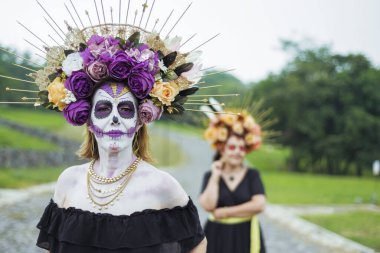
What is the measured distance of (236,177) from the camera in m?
5.70

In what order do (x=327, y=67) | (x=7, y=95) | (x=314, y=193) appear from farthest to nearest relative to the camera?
(x=327, y=67)
(x=314, y=193)
(x=7, y=95)

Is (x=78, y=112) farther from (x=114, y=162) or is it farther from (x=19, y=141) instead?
(x=19, y=141)

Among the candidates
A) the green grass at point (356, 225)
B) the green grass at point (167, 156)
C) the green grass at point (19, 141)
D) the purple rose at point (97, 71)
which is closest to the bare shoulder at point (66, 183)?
the purple rose at point (97, 71)

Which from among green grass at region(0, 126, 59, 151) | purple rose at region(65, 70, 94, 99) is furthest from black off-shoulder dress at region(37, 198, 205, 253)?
green grass at region(0, 126, 59, 151)

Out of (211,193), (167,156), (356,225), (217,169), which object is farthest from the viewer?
(167,156)

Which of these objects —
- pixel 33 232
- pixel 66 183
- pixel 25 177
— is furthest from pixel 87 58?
pixel 25 177

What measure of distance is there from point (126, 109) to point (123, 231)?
0.66 m

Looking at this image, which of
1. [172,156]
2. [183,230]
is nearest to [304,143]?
[172,156]

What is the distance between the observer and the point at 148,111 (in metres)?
3.11

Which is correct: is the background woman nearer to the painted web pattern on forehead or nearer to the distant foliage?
the painted web pattern on forehead

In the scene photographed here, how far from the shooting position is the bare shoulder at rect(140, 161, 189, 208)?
3.13 meters

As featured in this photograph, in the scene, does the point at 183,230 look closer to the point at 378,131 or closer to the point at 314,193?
the point at 314,193

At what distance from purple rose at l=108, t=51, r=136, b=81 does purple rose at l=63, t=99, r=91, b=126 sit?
23 cm

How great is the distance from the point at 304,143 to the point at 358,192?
15.8 meters
